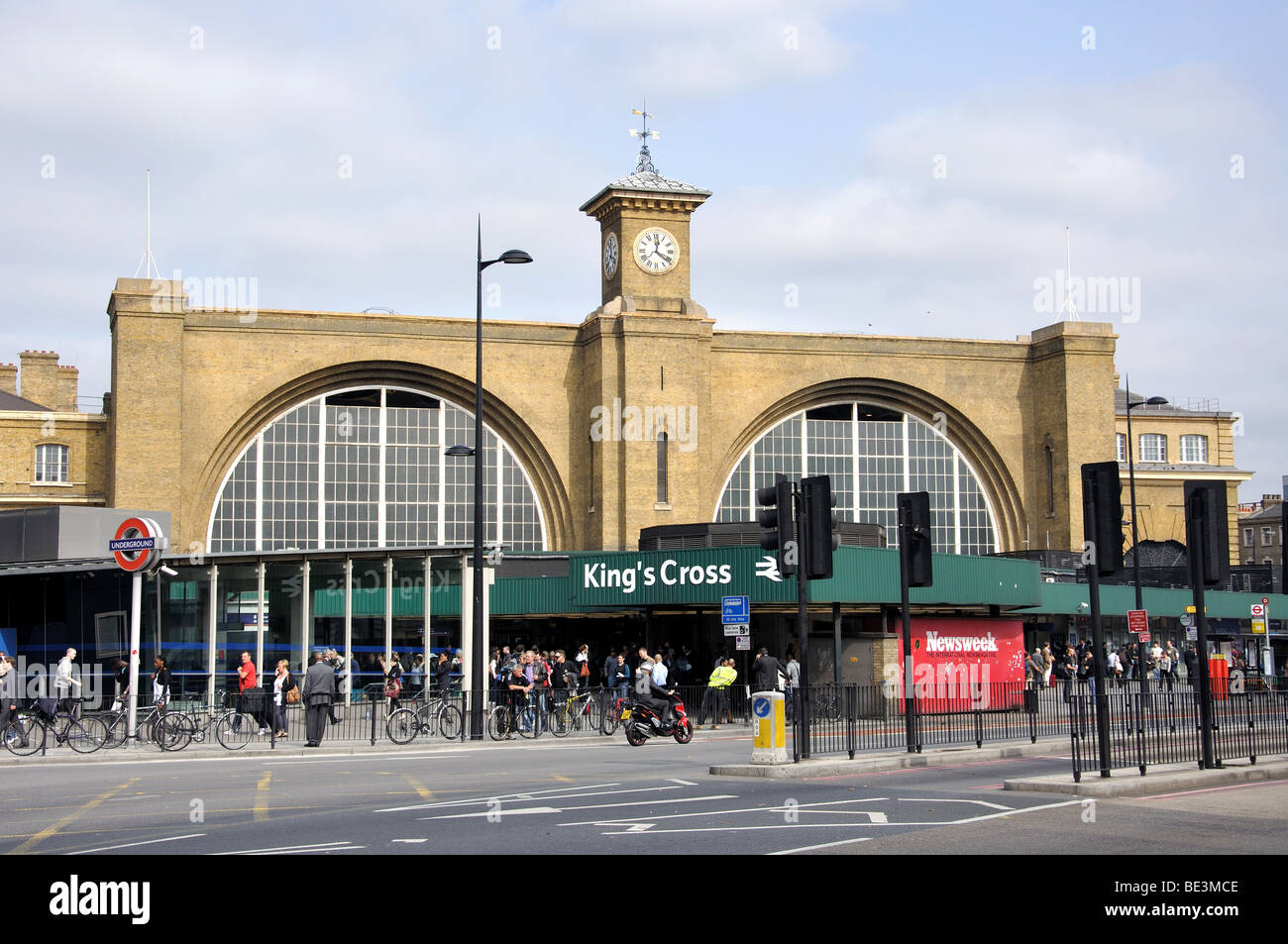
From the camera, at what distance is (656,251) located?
5138 cm

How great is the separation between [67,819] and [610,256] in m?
39.9

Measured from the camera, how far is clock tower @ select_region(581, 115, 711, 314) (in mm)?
50875

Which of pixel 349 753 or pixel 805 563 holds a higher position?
pixel 805 563

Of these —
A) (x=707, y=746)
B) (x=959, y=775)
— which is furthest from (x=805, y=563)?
(x=707, y=746)

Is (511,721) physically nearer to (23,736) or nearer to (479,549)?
(479,549)

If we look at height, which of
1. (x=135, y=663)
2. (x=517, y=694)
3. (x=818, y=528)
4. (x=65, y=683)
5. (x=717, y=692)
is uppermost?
(x=818, y=528)

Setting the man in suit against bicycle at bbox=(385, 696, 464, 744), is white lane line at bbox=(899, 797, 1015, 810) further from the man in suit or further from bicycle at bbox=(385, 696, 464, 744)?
bicycle at bbox=(385, 696, 464, 744)

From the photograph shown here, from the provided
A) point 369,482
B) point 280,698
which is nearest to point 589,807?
point 280,698

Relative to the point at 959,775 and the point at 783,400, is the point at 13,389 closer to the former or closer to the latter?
the point at 783,400

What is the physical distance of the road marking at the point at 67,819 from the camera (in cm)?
1195

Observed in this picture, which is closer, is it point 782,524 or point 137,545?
point 782,524

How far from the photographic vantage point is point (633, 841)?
38.0ft

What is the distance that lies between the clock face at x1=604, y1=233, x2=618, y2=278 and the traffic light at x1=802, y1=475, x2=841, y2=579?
34039 mm
